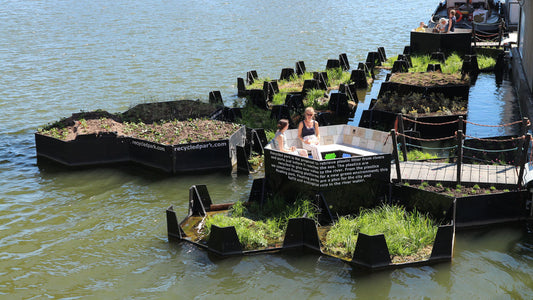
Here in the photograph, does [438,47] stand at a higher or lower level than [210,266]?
higher

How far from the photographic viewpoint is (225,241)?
38.8 ft

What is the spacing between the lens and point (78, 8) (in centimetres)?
6084

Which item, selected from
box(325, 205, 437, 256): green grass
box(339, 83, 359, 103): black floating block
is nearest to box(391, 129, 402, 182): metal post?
box(325, 205, 437, 256): green grass

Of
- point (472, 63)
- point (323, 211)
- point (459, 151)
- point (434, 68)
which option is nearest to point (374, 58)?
point (472, 63)

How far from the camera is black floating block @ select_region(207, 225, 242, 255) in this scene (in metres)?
11.8

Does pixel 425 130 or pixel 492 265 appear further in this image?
pixel 425 130

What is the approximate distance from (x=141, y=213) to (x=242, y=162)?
3309mm

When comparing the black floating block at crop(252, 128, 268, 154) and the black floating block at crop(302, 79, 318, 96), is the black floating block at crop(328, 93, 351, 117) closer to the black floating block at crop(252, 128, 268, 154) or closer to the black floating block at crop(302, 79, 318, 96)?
the black floating block at crop(302, 79, 318, 96)

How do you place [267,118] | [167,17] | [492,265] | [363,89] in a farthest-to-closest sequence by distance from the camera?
[167,17]
[363,89]
[267,118]
[492,265]

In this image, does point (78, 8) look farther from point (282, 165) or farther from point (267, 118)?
point (282, 165)

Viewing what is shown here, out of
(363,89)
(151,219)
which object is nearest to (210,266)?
(151,219)

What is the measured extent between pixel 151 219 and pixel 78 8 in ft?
170

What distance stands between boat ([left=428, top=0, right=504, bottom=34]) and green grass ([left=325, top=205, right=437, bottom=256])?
23.7 meters

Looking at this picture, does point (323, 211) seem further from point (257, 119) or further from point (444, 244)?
point (257, 119)
